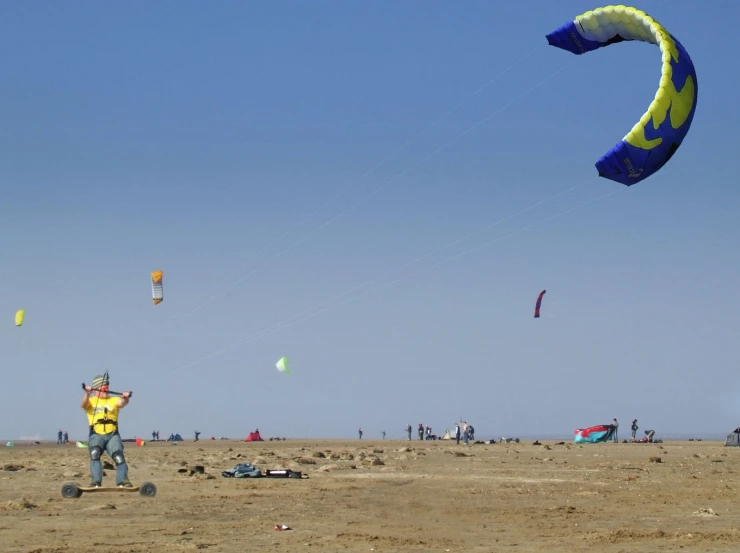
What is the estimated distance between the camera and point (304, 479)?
83.1ft

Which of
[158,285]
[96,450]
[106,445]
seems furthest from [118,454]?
[158,285]

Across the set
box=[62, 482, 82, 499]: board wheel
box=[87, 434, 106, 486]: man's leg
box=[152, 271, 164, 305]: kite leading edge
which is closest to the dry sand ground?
box=[62, 482, 82, 499]: board wheel

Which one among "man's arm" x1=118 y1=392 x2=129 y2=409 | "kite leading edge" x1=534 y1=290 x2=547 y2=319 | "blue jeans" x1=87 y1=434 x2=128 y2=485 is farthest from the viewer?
"kite leading edge" x1=534 y1=290 x2=547 y2=319

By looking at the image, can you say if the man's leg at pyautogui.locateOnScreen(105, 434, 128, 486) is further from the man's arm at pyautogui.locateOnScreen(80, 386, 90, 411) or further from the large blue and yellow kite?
the large blue and yellow kite

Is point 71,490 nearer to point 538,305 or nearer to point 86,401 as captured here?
point 86,401

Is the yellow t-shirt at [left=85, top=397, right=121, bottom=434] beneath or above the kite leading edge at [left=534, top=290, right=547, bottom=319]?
beneath

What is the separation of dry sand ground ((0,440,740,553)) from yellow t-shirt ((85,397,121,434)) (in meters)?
1.59

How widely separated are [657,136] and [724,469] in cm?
1588

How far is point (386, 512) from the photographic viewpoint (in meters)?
18.2

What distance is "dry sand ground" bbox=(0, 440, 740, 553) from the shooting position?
46.3ft

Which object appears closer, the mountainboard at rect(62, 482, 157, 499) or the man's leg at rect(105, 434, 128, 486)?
the mountainboard at rect(62, 482, 157, 499)

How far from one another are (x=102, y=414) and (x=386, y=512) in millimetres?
6012

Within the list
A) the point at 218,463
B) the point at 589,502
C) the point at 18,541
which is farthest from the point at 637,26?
the point at 218,463

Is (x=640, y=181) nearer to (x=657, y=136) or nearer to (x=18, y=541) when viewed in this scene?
(x=657, y=136)
